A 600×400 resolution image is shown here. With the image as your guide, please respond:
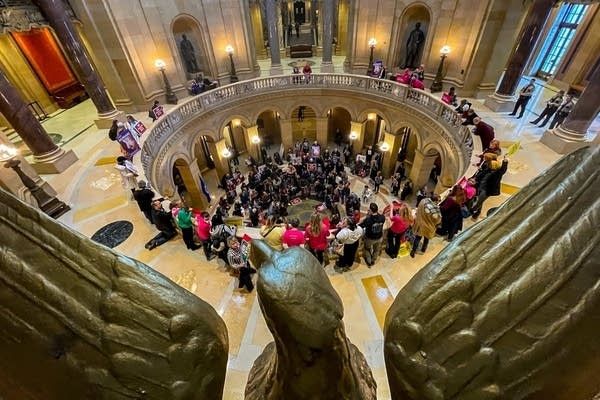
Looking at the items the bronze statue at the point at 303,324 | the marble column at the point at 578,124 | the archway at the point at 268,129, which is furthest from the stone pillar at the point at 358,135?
the bronze statue at the point at 303,324

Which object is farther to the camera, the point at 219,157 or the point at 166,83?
the point at 219,157

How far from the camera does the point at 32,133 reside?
29.1 ft

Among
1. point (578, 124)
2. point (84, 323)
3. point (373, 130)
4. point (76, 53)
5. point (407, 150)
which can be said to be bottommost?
point (407, 150)

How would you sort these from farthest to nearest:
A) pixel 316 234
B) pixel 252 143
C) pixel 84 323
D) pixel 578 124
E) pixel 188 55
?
pixel 252 143
pixel 188 55
pixel 578 124
pixel 316 234
pixel 84 323

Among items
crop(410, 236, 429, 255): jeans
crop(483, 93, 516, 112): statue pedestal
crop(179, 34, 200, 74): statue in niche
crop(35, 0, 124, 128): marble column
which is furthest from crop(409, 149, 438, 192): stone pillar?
crop(35, 0, 124, 128): marble column

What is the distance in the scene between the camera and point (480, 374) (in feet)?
4.67

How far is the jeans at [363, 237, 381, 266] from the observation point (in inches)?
227

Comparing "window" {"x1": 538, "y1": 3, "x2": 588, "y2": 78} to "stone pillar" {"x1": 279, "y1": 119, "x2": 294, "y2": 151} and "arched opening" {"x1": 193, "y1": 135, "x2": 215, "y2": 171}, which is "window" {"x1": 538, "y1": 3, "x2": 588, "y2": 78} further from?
"arched opening" {"x1": 193, "y1": 135, "x2": 215, "y2": 171}

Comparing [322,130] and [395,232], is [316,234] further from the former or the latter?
[322,130]

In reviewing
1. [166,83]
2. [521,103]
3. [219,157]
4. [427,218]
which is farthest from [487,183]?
[166,83]

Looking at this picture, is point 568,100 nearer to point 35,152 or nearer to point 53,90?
point 35,152

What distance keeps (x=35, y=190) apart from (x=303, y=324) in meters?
9.86

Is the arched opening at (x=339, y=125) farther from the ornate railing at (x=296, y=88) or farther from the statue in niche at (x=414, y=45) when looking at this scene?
the statue in niche at (x=414, y=45)

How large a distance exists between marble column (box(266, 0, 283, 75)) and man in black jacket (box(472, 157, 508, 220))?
41.5 feet
